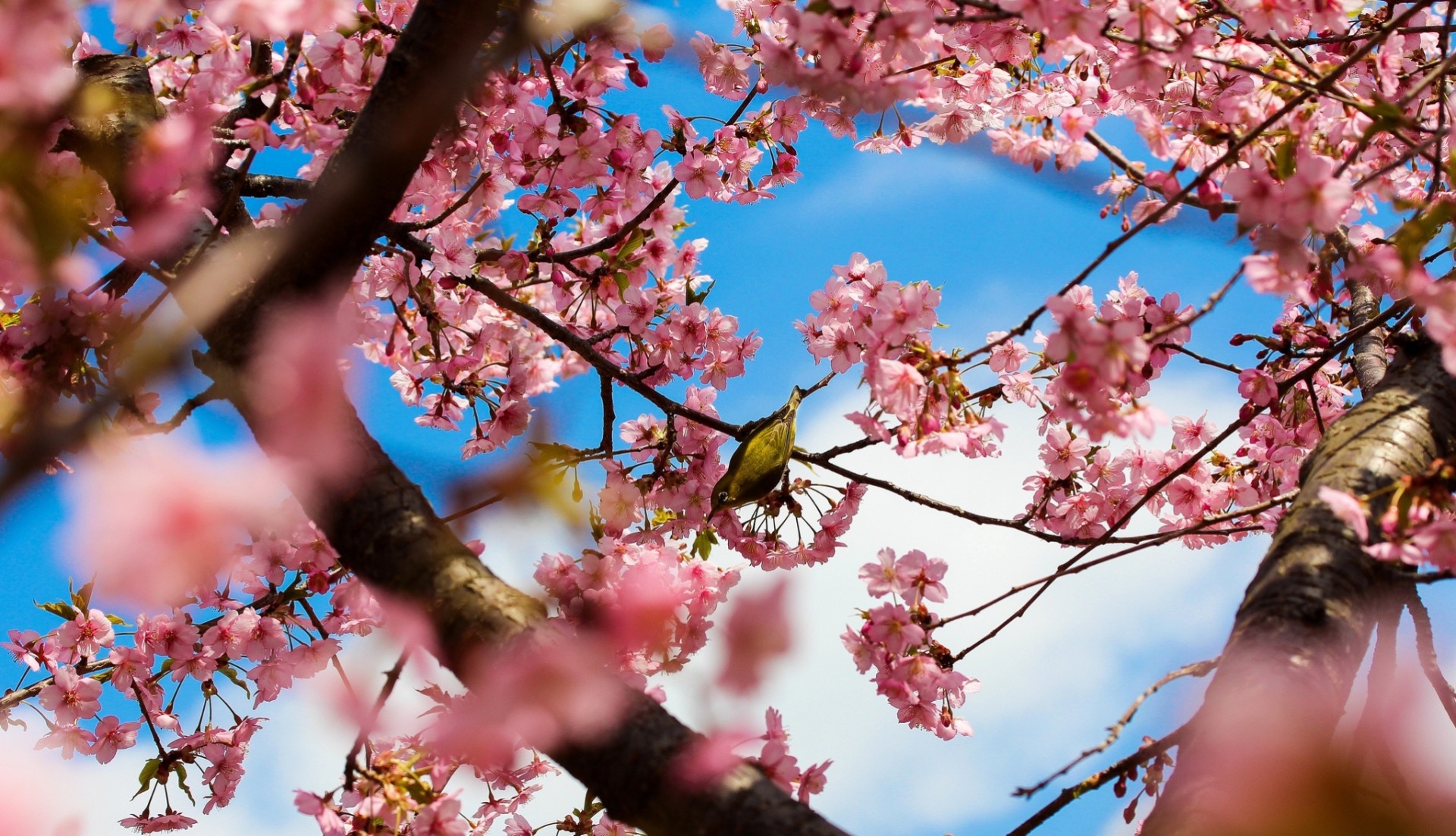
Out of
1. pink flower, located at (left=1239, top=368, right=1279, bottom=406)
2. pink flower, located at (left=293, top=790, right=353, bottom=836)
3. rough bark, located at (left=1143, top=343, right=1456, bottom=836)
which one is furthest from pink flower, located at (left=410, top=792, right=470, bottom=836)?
pink flower, located at (left=1239, top=368, right=1279, bottom=406)

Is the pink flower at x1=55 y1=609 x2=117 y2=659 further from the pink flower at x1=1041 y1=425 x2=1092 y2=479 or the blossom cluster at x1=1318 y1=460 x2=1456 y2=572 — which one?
the blossom cluster at x1=1318 y1=460 x2=1456 y2=572

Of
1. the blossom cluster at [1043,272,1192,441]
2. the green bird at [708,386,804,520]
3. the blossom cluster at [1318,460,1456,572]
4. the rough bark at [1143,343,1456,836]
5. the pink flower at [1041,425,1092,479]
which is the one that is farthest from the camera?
the pink flower at [1041,425,1092,479]

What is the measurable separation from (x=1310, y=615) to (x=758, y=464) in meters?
1.55

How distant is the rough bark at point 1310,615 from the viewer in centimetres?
144

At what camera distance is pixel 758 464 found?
9.60 ft

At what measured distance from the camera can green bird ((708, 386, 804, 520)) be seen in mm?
2924

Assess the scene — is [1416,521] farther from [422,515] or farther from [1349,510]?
[422,515]

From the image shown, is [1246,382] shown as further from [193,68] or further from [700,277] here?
[193,68]

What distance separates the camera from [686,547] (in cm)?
335

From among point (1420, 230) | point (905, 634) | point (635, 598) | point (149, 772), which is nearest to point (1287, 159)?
point (1420, 230)

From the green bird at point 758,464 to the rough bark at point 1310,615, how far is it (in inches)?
53.5

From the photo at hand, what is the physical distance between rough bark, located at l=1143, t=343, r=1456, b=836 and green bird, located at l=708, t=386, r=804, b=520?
1360 mm

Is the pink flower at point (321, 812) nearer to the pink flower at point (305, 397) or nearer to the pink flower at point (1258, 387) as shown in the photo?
the pink flower at point (305, 397)

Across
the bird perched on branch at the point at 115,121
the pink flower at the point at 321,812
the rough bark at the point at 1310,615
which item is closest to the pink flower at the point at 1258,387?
the rough bark at the point at 1310,615
